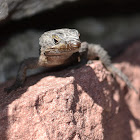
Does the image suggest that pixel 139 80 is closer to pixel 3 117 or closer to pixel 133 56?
pixel 133 56

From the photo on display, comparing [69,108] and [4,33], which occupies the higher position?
[4,33]

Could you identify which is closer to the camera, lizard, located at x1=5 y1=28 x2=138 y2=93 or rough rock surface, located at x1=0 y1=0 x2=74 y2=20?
lizard, located at x1=5 y1=28 x2=138 y2=93

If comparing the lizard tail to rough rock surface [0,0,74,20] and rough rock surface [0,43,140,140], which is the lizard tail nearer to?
rough rock surface [0,43,140,140]

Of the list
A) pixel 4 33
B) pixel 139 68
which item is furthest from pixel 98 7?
pixel 4 33

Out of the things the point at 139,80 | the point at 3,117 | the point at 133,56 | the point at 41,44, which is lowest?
the point at 139,80

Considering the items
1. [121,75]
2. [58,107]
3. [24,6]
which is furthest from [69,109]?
[24,6]

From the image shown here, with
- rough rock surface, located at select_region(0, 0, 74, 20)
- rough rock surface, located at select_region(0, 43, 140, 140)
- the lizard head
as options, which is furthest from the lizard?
rough rock surface, located at select_region(0, 0, 74, 20)
